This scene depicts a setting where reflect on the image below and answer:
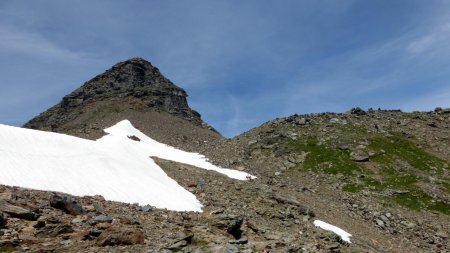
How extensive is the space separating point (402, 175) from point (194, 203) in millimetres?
48748

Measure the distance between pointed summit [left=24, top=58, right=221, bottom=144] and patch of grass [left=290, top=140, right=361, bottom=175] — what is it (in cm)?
3626

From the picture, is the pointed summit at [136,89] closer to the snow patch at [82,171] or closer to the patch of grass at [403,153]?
the patch of grass at [403,153]

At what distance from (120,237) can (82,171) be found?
671 inches

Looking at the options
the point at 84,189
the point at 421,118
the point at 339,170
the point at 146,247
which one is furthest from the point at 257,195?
the point at 421,118

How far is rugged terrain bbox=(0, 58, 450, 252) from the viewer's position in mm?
20438

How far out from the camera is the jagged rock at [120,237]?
1886 cm

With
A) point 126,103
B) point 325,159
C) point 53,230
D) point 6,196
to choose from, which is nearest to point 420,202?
point 325,159

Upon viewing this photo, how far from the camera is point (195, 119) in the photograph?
465 feet

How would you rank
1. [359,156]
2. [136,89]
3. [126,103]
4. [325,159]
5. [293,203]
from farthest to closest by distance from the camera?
1. [136,89]
2. [126,103]
3. [359,156]
4. [325,159]
5. [293,203]

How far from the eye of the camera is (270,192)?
1809 inches

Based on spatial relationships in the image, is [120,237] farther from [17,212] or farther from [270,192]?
[270,192]

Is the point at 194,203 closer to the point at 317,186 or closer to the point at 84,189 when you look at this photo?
the point at 84,189

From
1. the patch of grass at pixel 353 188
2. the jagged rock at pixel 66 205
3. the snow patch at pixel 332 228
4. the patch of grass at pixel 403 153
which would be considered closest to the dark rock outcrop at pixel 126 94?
the patch of grass at pixel 403 153

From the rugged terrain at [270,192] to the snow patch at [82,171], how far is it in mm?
2315
